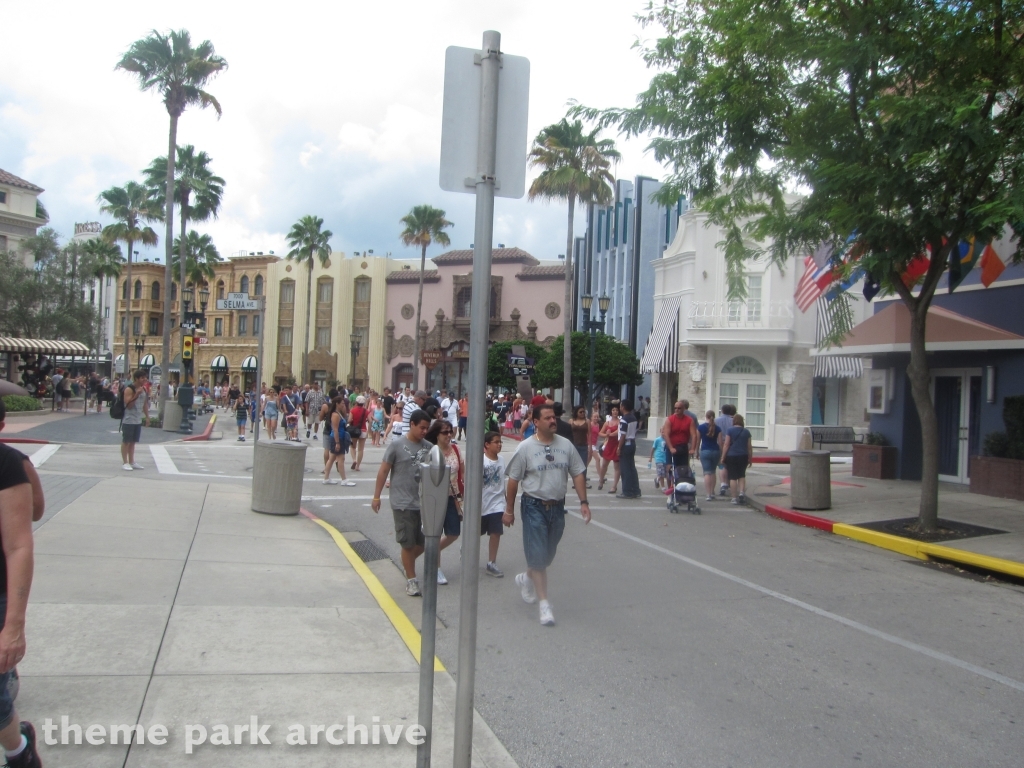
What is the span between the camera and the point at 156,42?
28.4 meters

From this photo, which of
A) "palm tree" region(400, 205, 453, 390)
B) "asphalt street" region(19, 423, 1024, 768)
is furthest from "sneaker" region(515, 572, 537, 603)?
"palm tree" region(400, 205, 453, 390)

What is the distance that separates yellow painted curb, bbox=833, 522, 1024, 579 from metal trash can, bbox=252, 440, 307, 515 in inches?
296

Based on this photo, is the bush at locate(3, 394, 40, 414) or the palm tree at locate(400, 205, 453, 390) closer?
the bush at locate(3, 394, 40, 414)

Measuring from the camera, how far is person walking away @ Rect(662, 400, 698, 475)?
1335cm

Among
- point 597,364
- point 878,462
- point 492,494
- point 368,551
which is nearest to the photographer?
point 492,494

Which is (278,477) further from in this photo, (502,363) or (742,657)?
(502,363)

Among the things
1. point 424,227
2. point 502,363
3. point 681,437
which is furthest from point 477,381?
point 424,227

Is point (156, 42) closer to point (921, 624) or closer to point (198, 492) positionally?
point (198, 492)

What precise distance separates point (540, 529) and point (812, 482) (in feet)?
25.2

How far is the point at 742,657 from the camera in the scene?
588 centimetres

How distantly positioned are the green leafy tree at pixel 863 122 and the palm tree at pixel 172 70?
2074 centimetres

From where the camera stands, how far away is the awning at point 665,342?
3147 centimetres

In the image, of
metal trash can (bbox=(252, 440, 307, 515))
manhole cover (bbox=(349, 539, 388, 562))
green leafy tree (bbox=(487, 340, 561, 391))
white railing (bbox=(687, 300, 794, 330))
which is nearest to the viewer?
manhole cover (bbox=(349, 539, 388, 562))

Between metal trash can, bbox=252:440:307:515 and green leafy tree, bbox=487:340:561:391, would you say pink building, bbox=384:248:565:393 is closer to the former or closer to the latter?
green leafy tree, bbox=487:340:561:391
